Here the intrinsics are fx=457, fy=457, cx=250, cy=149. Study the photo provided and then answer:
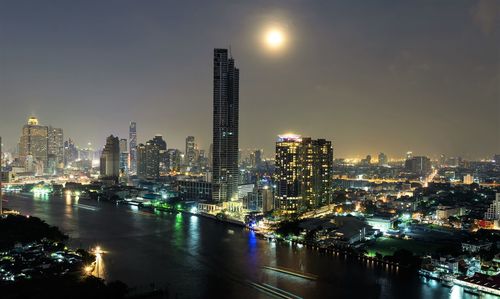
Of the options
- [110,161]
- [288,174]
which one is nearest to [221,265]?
[288,174]

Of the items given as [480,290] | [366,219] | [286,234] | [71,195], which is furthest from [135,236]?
[71,195]

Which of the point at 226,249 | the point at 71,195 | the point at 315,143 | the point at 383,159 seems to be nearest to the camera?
the point at 226,249

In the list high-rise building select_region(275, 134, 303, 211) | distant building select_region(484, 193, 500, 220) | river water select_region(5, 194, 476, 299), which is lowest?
river water select_region(5, 194, 476, 299)

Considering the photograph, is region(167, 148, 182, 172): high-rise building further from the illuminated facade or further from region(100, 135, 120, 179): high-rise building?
the illuminated facade

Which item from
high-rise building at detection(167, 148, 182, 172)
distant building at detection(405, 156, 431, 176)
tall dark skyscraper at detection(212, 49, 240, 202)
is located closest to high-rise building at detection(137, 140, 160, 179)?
high-rise building at detection(167, 148, 182, 172)

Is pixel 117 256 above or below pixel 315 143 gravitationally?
below

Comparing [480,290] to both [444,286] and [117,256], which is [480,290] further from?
[117,256]

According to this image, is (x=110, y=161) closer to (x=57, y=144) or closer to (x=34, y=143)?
(x=34, y=143)
